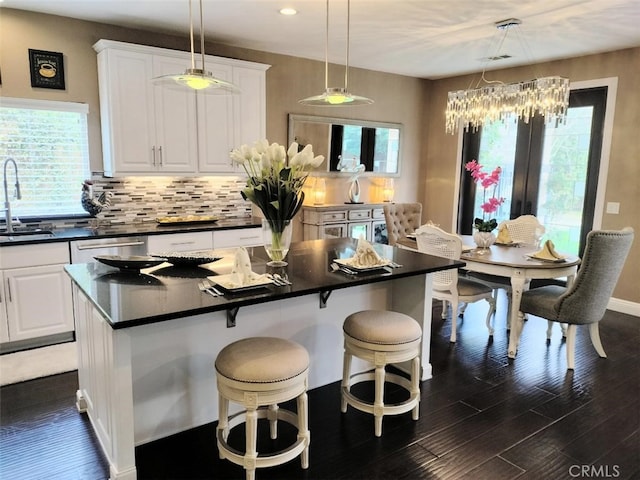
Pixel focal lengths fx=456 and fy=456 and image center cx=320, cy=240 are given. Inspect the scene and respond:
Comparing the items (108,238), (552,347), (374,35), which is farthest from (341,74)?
(552,347)

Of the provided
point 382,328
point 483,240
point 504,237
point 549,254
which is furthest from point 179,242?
point 549,254

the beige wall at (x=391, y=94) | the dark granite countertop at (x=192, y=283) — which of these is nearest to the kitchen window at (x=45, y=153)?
the beige wall at (x=391, y=94)

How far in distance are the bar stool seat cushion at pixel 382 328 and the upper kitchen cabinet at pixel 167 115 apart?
227 centimetres

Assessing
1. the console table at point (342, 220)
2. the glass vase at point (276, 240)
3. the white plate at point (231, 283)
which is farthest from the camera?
the console table at point (342, 220)

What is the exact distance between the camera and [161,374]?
2355mm

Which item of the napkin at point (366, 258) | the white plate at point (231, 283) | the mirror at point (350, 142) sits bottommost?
the white plate at point (231, 283)

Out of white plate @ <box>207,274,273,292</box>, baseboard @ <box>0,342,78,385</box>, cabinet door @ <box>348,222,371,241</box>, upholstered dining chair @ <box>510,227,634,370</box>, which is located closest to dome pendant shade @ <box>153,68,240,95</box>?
white plate @ <box>207,274,273,292</box>

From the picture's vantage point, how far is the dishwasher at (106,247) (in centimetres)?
365

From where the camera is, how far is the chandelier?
3.70 metres

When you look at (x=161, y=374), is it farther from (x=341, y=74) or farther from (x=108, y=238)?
(x=341, y=74)

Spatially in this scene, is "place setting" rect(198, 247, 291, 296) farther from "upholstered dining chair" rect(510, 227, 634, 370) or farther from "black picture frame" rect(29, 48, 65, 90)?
"black picture frame" rect(29, 48, 65, 90)

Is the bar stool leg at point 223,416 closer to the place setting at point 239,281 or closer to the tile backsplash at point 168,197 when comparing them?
the place setting at point 239,281

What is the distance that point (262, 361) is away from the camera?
203 centimetres

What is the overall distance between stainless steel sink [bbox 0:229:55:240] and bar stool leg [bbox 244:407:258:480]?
8.21 ft
